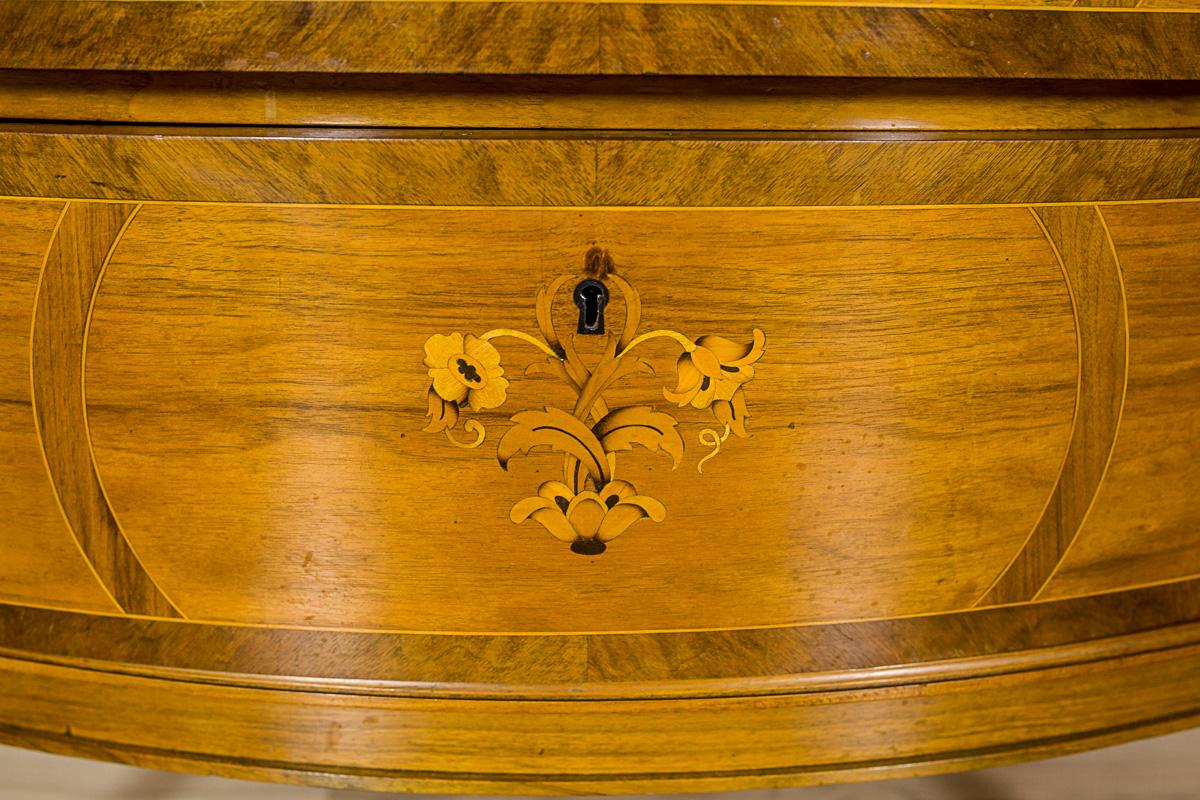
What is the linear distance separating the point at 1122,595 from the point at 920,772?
0.23m

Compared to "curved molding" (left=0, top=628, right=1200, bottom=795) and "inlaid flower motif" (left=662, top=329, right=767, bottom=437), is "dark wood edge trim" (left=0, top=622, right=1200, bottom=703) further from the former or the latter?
"inlaid flower motif" (left=662, top=329, right=767, bottom=437)

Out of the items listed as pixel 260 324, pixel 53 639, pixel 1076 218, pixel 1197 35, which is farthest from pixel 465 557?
pixel 1197 35

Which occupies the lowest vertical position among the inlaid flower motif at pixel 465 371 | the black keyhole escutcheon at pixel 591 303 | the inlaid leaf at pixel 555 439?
the inlaid leaf at pixel 555 439

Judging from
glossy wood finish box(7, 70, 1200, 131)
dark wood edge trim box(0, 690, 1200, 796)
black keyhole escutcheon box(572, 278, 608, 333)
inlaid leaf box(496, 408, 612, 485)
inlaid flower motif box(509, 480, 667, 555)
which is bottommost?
dark wood edge trim box(0, 690, 1200, 796)

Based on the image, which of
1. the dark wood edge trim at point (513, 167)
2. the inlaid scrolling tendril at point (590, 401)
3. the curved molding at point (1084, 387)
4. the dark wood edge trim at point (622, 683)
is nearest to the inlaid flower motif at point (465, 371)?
the inlaid scrolling tendril at point (590, 401)

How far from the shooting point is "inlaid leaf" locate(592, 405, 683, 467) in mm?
768

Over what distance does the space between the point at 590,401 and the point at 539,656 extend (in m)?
0.22

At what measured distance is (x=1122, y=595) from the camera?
878 mm

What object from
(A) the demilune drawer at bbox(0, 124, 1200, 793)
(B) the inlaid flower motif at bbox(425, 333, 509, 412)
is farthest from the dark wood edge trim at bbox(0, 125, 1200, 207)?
(B) the inlaid flower motif at bbox(425, 333, 509, 412)

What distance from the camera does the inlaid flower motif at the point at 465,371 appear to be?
29.6 inches

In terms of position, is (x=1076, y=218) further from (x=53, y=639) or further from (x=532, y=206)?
(x=53, y=639)

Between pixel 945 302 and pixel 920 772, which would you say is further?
pixel 920 772

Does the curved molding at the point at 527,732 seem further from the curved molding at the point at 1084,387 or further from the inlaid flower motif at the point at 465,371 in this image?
the inlaid flower motif at the point at 465,371

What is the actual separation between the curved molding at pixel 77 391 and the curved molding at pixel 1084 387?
0.69m
